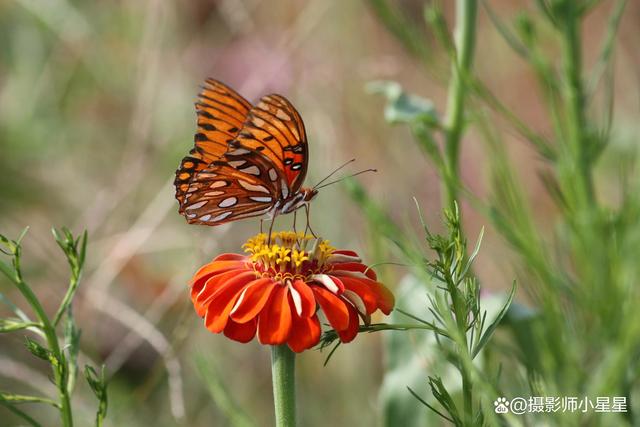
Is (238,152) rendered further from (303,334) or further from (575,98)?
(575,98)

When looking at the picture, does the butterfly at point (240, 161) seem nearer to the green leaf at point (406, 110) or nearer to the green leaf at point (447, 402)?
the green leaf at point (406, 110)

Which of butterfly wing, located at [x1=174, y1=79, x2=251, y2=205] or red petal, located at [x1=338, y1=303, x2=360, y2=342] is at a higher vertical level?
butterfly wing, located at [x1=174, y1=79, x2=251, y2=205]

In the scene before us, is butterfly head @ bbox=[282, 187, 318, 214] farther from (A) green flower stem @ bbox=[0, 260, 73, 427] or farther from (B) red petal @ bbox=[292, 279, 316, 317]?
(A) green flower stem @ bbox=[0, 260, 73, 427]

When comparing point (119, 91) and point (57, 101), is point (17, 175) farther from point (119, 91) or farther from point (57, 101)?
point (119, 91)

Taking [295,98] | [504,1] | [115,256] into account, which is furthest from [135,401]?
[504,1]

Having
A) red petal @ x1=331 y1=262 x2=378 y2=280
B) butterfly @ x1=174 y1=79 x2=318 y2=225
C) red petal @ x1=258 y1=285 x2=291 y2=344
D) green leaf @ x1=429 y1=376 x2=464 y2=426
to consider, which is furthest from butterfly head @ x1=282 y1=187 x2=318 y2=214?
green leaf @ x1=429 y1=376 x2=464 y2=426

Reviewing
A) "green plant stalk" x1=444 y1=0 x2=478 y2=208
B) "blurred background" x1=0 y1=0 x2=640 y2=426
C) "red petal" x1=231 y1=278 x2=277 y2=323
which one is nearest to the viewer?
"red petal" x1=231 y1=278 x2=277 y2=323

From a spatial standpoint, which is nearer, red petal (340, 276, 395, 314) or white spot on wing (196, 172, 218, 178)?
red petal (340, 276, 395, 314)

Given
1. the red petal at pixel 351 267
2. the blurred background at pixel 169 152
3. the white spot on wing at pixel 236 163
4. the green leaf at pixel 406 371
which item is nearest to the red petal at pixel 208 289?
the red petal at pixel 351 267
